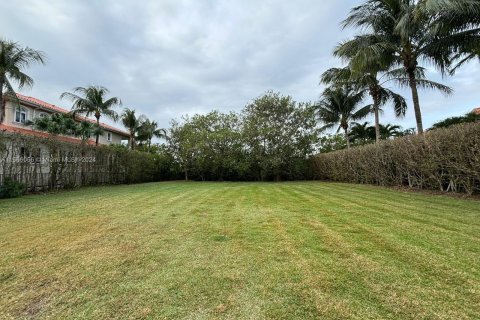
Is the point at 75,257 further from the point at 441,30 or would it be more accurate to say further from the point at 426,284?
the point at 441,30

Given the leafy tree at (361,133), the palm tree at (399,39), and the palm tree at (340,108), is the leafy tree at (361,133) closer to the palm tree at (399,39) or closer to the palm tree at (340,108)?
the palm tree at (340,108)

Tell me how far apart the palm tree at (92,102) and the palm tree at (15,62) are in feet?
32.6

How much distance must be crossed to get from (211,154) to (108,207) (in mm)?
14808

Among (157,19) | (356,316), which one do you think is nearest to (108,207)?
(356,316)

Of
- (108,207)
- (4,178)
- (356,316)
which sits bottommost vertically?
(356,316)

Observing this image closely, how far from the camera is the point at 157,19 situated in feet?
35.9

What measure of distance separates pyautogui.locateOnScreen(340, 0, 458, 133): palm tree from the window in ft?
75.8

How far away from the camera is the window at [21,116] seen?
2019 centimetres

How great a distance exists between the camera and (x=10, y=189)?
10062mm

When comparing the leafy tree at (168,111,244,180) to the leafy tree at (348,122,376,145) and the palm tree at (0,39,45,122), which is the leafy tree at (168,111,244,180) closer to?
the palm tree at (0,39,45,122)

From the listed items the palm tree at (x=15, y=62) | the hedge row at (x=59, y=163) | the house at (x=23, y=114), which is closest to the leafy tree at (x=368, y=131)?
the hedge row at (x=59, y=163)

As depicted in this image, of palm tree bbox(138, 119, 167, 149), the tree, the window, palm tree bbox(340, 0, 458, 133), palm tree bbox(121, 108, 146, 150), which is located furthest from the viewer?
palm tree bbox(138, 119, 167, 149)

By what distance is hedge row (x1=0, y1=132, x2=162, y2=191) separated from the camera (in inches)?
417

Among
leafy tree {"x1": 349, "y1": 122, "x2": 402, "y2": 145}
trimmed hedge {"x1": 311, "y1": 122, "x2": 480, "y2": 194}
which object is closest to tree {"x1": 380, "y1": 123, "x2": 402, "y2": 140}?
leafy tree {"x1": 349, "y1": 122, "x2": 402, "y2": 145}
